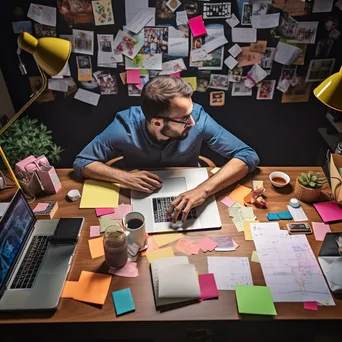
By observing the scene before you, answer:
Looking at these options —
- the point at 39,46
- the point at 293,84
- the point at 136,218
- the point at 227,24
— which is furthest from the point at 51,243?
the point at 293,84

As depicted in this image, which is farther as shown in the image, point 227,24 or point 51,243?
point 227,24

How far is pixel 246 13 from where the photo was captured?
2.17 m

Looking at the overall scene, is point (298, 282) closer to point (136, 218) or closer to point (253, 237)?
point (253, 237)

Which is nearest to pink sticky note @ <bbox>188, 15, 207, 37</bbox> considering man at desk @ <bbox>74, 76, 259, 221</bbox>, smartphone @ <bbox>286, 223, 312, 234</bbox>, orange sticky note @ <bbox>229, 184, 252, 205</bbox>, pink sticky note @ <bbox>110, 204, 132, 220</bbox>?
man at desk @ <bbox>74, 76, 259, 221</bbox>

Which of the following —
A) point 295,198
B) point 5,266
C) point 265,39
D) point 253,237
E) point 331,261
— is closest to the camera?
point 5,266

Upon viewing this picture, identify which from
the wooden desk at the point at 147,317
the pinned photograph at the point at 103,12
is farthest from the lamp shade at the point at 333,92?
the pinned photograph at the point at 103,12

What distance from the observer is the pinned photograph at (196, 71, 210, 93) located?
7.93ft

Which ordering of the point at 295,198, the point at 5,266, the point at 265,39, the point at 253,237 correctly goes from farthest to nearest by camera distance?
the point at 265,39 < the point at 295,198 < the point at 253,237 < the point at 5,266

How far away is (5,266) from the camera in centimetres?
126

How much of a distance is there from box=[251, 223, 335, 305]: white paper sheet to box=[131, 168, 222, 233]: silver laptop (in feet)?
0.75

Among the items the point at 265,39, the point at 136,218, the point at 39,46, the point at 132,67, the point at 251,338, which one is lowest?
the point at 251,338

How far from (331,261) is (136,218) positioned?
835mm

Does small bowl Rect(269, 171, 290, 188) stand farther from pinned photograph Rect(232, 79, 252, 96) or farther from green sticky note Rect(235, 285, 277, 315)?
pinned photograph Rect(232, 79, 252, 96)

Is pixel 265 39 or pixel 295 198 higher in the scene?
pixel 265 39
